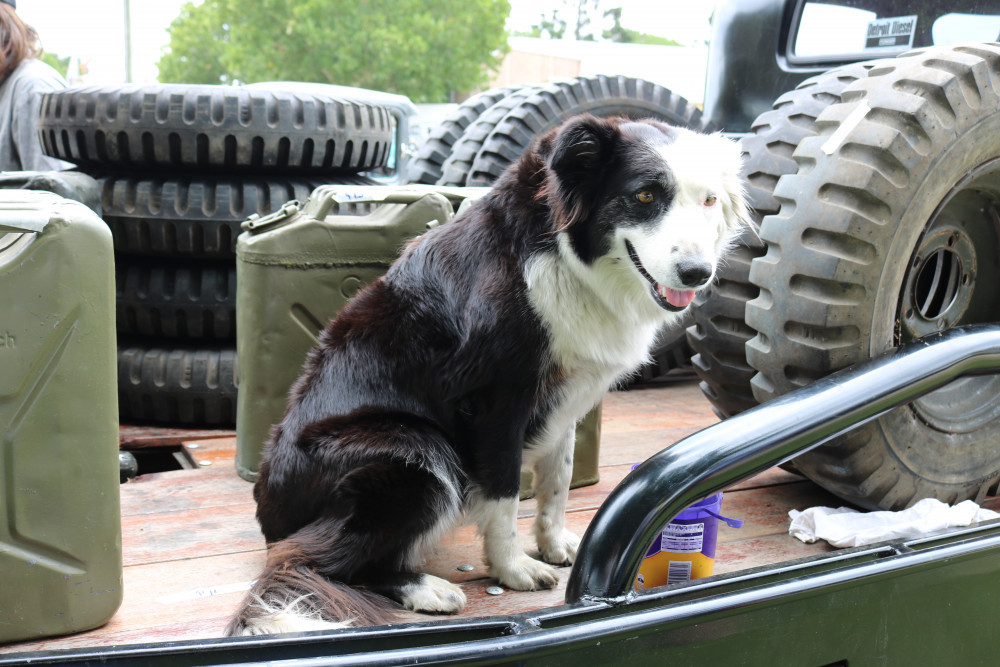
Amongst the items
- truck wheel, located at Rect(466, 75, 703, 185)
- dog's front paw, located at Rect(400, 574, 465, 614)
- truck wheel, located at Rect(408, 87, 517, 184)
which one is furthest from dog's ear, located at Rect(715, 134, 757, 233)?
truck wheel, located at Rect(408, 87, 517, 184)

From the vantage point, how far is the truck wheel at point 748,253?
226cm

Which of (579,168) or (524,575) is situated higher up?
(579,168)

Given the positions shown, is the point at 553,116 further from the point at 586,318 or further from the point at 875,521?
the point at 875,521

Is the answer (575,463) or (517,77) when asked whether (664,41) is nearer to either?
(517,77)

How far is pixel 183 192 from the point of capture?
3041 mm

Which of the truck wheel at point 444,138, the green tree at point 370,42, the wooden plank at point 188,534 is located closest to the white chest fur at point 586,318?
the wooden plank at point 188,534

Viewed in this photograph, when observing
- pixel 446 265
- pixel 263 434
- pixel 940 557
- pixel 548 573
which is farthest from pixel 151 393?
pixel 940 557

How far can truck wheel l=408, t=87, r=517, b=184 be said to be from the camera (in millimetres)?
4473

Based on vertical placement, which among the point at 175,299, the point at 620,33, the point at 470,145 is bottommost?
the point at 175,299

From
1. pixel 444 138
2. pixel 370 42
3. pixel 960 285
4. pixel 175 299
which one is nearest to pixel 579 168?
pixel 960 285

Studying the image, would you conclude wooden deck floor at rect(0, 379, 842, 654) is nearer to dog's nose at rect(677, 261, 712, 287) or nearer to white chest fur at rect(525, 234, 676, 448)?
white chest fur at rect(525, 234, 676, 448)

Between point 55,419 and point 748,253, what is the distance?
1701mm

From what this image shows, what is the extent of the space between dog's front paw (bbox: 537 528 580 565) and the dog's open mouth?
0.67 meters

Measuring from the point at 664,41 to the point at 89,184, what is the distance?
192ft
